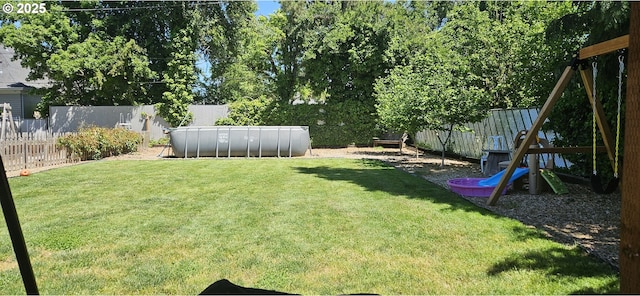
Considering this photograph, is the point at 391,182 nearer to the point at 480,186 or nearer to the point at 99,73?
the point at 480,186

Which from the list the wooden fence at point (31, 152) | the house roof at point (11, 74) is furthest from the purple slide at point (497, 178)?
the house roof at point (11, 74)

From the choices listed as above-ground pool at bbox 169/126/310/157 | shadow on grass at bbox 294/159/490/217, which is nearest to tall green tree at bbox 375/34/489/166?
shadow on grass at bbox 294/159/490/217

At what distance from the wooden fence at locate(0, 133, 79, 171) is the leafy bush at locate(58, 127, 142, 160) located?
12.8 inches

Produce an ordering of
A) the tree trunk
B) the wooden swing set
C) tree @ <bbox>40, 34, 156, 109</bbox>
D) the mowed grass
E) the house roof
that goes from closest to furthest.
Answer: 1. the tree trunk
2. the mowed grass
3. the wooden swing set
4. tree @ <bbox>40, 34, 156, 109</bbox>
5. the house roof

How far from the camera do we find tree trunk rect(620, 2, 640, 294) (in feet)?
5.75

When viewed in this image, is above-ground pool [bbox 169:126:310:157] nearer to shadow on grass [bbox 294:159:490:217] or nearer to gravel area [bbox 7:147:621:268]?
shadow on grass [bbox 294:159:490:217]

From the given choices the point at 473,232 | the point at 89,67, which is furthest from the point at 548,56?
the point at 89,67

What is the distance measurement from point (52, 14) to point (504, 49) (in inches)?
805

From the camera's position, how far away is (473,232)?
4.70 metres

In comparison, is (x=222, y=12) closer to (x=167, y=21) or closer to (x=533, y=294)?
(x=167, y=21)

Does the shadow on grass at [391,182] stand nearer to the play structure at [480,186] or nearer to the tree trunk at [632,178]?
the play structure at [480,186]

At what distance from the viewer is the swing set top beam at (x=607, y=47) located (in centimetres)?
429

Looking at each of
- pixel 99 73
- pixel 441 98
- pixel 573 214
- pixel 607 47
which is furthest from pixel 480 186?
pixel 99 73

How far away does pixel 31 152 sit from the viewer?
11.3m
